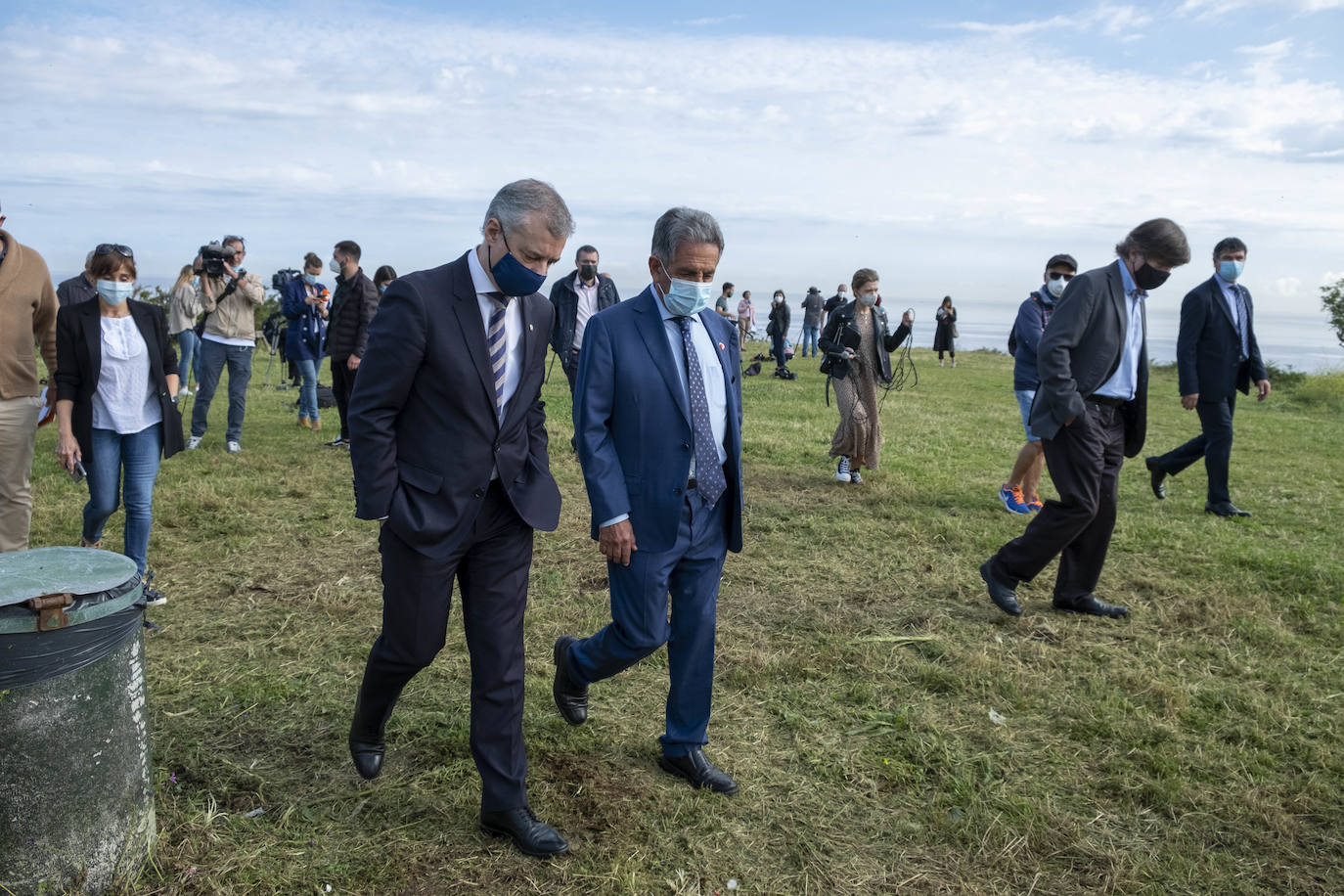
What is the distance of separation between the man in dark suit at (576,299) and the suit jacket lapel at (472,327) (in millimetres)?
6314

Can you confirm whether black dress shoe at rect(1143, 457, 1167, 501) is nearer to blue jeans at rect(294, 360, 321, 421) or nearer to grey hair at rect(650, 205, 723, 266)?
grey hair at rect(650, 205, 723, 266)

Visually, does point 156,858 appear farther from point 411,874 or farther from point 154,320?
point 154,320

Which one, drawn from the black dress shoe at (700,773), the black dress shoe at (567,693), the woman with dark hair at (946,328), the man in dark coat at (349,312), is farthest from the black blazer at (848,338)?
the woman with dark hair at (946,328)

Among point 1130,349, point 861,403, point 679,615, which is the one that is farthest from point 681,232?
point 861,403

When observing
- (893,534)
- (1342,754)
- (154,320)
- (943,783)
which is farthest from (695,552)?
(893,534)

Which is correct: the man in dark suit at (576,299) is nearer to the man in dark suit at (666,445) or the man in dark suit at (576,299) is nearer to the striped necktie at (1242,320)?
the striped necktie at (1242,320)

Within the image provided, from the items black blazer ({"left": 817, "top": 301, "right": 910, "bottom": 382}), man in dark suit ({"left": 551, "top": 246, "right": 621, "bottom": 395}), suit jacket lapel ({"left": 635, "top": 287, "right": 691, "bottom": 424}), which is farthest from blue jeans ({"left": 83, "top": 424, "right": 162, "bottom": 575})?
black blazer ({"left": 817, "top": 301, "right": 910, "bottom": 382})

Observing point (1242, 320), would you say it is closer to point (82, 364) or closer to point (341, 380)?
point (341, 380)

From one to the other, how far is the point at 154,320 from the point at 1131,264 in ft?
17.8

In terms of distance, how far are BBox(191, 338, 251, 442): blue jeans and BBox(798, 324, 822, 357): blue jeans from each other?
737 inches

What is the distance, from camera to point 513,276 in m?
3.01

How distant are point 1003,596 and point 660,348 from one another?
3.18 m

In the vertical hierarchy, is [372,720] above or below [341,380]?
below

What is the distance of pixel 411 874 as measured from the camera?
307 cm
